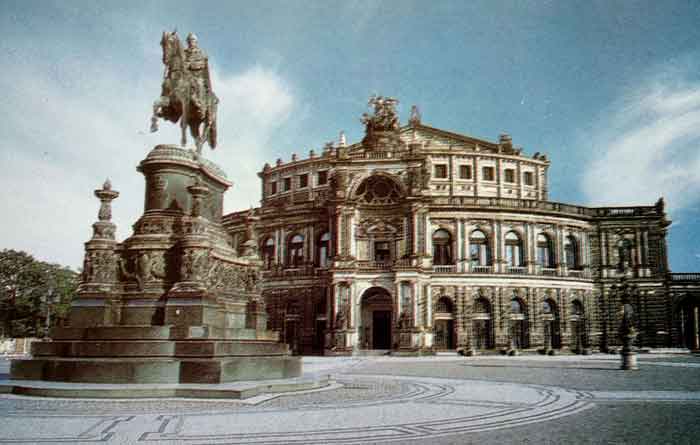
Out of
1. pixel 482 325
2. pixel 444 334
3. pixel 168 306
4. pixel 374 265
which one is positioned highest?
pixel 374 265

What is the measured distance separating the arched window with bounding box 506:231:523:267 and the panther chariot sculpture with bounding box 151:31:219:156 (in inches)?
1581

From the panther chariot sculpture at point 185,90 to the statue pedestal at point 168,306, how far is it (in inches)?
44.9

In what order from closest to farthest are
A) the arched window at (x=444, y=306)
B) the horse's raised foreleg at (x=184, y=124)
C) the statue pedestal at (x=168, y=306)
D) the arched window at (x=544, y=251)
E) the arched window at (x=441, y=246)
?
the statue pedestal at (x=168, y=306) < the horse's raised foreleg at (x=184, y=124) < the arched window at (x=444, y=306) < the arched window at (x=441, y=246) < the arched window at (x=544, y=251)

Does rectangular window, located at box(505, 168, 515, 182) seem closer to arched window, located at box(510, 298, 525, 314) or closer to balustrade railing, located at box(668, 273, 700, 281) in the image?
arched window, located at box(510, 298, 525, 314)

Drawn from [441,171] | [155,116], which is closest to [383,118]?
[441,171]

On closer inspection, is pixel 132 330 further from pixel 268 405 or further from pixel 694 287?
pixel 694 287

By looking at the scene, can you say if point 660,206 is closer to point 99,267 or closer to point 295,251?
point 295,251

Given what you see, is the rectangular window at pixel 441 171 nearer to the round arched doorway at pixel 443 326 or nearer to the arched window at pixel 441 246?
the arched window at pixel 441 246

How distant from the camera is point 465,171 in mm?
57969

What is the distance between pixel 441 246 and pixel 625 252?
1698cm

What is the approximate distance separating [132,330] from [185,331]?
1.08 metres

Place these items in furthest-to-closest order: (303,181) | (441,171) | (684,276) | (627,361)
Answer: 1. (303,181)
2. (441,171)
3. (684,276)
4. (627,361)

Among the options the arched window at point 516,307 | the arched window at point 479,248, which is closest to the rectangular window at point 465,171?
the arched window at point 479,248

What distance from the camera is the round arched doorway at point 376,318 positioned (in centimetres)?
4972
